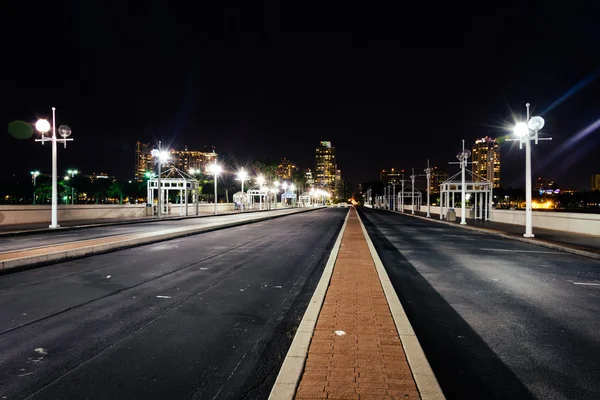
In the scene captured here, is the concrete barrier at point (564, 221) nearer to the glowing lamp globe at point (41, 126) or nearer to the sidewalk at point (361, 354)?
the sidewalk at point (361, 354)

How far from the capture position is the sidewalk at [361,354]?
129 inches

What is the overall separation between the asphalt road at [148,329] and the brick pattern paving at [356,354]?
46 centimetres

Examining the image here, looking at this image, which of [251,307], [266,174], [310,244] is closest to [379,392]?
[251,307]

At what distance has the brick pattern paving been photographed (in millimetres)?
3281

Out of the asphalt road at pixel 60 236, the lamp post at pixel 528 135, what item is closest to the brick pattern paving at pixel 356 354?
the asphalt road at pixel 60 236

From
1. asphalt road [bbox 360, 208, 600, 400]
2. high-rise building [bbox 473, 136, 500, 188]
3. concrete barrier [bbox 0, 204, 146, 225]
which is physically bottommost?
asphalt road [bbox 360, 208, 600, 400]

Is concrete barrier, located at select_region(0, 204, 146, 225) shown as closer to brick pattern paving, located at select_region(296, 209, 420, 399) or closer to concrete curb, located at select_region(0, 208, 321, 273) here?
concrete curb, located at select_region(0, 208, 321, 273)

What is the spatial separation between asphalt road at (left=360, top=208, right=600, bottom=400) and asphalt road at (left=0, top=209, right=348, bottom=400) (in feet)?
6.37

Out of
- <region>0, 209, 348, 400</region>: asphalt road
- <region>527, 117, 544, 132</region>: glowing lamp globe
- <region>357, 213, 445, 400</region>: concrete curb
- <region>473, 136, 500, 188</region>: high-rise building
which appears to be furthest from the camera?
<region>473, 136, 500, 188</region>: high-rise building

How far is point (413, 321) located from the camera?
5582mm

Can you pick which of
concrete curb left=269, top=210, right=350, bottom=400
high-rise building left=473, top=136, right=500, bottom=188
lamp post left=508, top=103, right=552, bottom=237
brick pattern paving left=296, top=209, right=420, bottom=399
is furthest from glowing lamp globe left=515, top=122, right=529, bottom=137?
concrete curb left=269, top=210, right=350, bottom=400

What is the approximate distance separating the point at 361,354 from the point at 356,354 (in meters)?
0.05

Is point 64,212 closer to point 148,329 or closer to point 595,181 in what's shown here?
point 148,329

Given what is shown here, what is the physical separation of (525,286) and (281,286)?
204 inches
